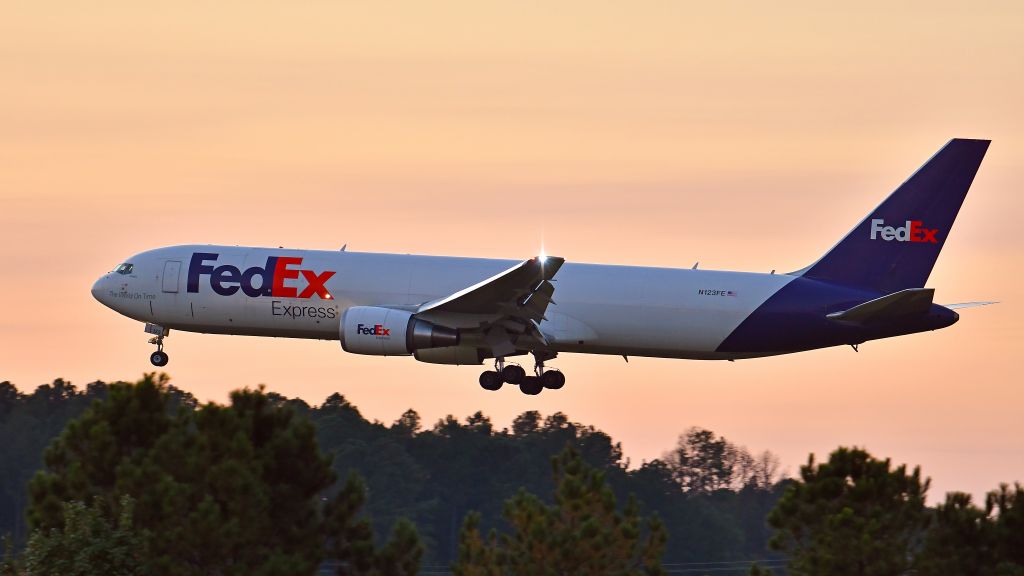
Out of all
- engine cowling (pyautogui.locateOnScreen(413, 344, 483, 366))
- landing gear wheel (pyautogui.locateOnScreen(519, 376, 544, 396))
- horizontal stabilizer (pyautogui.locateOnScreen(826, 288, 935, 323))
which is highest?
horizontal stabilizer (pyautogui.locateOnScreen(826, 288, 935, 323))

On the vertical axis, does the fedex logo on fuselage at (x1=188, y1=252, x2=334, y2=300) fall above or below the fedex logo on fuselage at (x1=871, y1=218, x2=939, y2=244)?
below

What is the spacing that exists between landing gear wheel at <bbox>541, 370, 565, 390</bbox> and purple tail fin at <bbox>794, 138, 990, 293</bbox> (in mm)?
9177

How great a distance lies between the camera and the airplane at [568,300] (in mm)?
65625

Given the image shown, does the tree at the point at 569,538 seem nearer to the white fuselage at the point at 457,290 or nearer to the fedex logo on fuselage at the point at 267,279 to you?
the white fuselage at the point at 457,290

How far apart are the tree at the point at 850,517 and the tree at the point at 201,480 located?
11168mm

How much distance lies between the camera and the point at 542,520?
216ft

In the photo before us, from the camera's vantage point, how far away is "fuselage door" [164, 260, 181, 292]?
69125 millimetres

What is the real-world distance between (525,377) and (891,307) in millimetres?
13383

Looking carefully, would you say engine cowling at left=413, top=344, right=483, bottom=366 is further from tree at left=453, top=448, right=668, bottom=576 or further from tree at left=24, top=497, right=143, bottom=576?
tree at left=24, top=497, right=143, bottom=576

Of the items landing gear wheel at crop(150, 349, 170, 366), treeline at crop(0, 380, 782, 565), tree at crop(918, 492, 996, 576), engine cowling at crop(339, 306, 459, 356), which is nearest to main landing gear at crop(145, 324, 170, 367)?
landing gear wheel at crop(150, 349, 170, 366)

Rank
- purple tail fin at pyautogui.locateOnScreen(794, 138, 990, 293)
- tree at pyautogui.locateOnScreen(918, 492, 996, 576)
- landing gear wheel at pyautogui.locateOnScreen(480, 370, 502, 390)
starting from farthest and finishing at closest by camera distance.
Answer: landing gear wheel at pyautogui.locateOnScreen(480, 370, 502, 390), purple tail fin at pyautogui.locateOnScreen(794, 138, 990, 293), tree at pyautogui.locateOnScreen(918, 492, 996, 576)

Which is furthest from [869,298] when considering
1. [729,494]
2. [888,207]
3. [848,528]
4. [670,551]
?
[729,494]

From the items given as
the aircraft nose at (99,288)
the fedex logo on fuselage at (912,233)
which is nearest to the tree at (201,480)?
the aircraft nose at (99,288)

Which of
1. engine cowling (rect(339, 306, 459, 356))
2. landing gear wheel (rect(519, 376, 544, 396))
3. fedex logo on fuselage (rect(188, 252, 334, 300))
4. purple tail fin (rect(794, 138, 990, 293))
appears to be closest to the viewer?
engine cowling (rect(339, 306, 459, 356))
